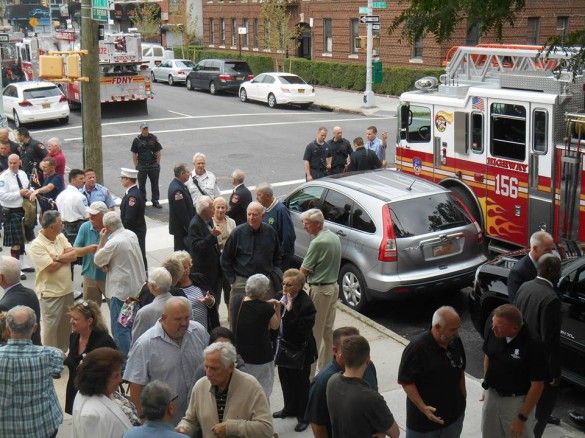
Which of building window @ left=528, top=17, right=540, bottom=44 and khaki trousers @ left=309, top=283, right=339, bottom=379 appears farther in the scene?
building window @ left=528, top=17, right=540, bottom=44

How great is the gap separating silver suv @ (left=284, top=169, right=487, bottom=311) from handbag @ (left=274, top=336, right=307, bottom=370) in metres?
3.17

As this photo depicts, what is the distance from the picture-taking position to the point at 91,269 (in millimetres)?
9430

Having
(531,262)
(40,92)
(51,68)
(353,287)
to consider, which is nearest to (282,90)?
(40,92)

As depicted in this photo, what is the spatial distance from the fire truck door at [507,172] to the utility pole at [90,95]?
5976 millimetres

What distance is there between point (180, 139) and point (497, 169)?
14.9 m

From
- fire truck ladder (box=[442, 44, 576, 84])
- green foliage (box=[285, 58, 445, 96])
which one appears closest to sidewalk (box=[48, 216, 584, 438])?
fire truck ladder (box=[442, 44, 576, 84])

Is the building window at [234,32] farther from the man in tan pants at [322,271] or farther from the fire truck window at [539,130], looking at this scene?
the man in tan pants at [322,271]

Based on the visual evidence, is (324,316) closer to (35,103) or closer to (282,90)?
(35,103)

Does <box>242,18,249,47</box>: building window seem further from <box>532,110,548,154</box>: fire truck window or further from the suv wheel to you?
the suv wheel

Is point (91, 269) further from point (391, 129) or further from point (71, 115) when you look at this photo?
point (71, 115)

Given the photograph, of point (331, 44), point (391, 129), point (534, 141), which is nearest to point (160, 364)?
point (534, 141)

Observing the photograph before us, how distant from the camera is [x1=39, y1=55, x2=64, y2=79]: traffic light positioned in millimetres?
13242

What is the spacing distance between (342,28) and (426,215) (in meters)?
33.5

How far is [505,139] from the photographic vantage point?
41.9ft
